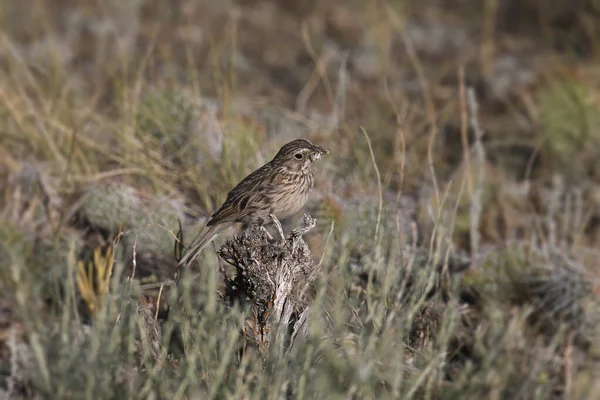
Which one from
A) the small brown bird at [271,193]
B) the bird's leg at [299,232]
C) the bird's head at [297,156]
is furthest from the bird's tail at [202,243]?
the bird's leg at [299,232]

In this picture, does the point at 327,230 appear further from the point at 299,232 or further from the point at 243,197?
the point at 299,232

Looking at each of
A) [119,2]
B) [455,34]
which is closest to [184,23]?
[119,2]

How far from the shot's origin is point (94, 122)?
5.88 meters

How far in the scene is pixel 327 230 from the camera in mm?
4418

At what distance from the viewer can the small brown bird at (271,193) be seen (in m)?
3.98

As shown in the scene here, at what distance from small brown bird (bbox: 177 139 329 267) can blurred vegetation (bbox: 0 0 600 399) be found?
0.64ft

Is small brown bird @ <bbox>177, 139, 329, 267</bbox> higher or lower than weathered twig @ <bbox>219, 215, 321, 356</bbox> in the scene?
higher

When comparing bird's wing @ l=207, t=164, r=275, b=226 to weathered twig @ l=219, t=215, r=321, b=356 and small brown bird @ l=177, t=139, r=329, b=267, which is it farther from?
weathered twig @ l=219, t=215, r=321, b=356

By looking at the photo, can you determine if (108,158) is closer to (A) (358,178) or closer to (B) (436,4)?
(A) (358,178)

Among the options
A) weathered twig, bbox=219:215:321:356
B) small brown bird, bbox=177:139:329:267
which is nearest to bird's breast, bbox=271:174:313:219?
small brown bird, bbox=177:139:329:267

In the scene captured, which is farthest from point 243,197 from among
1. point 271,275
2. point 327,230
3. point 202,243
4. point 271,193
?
point 327,230

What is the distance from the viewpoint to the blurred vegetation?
3.27 meters

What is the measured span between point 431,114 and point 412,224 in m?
1.48

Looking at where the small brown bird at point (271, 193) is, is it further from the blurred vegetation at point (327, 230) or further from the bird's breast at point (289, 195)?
the blurred vegetation at point (327, 230)
